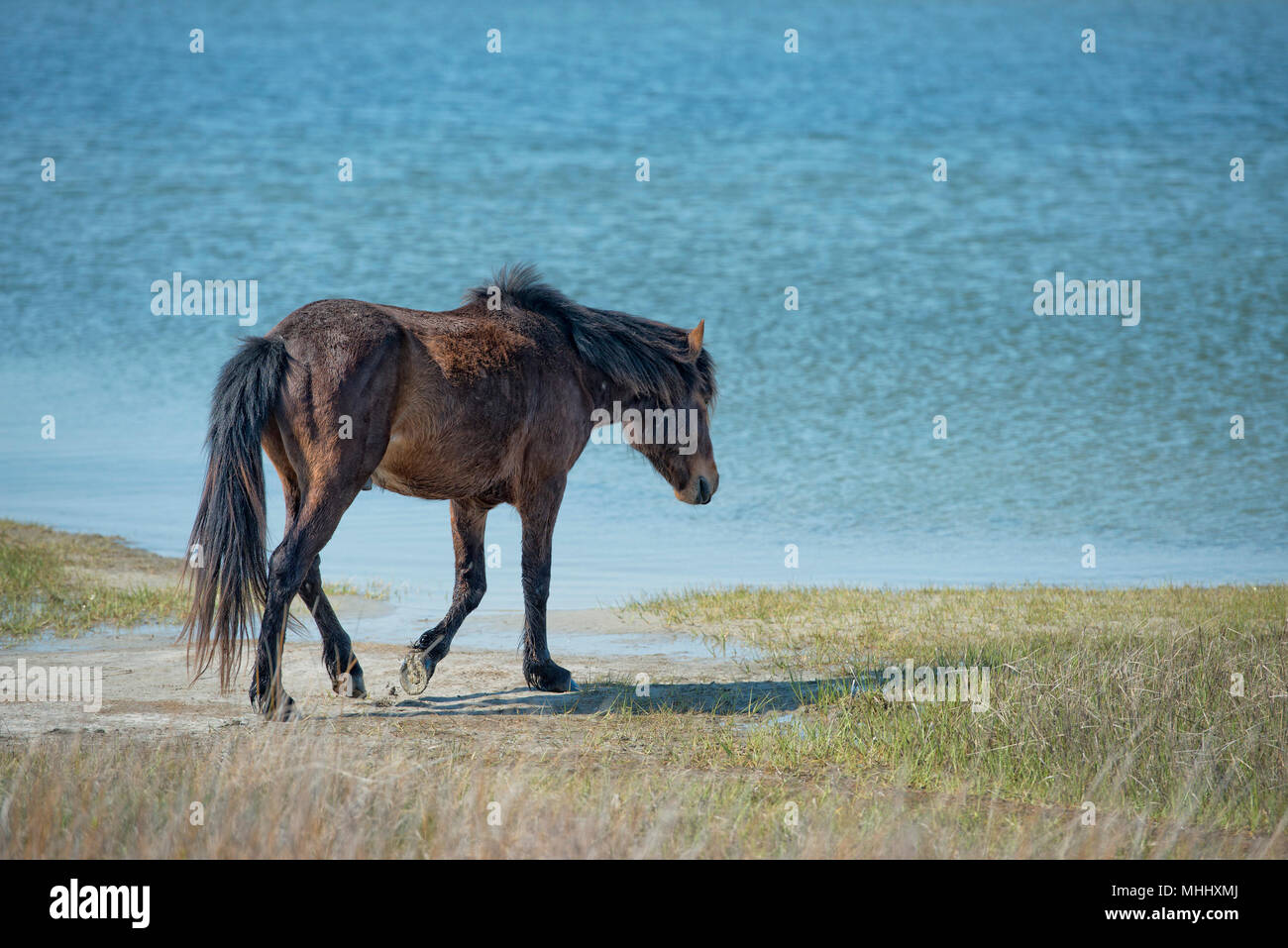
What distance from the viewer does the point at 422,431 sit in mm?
6598

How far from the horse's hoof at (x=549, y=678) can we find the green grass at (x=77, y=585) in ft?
10.4

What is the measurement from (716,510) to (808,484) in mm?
1546

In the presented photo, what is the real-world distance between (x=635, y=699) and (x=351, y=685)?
1481 mm

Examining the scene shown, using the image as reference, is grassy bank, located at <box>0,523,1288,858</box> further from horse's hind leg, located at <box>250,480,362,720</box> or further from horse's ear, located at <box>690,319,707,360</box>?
horse's ear, located at <box>690,319,707,360</box>

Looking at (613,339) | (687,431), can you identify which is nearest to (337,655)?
(613,339)

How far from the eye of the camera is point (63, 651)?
793 cm

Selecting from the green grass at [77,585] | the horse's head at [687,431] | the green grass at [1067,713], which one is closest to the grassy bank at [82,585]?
the green grass at [77,585]

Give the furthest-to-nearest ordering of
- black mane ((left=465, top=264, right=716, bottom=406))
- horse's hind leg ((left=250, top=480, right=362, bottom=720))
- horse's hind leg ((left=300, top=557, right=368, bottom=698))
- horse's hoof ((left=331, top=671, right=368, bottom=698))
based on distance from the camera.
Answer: black mane ((left=465, top=264, right=716, bottom=406)) < horse's hoof ((left=331, top=671, right=368, bottom=698)) < horse's hind leg ((left=300, top=557, right=368, bottom=698)) < horse's hind leg ((left=250, top=480, right=362, bottom=720))

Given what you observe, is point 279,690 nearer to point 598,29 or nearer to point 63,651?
point 63,651

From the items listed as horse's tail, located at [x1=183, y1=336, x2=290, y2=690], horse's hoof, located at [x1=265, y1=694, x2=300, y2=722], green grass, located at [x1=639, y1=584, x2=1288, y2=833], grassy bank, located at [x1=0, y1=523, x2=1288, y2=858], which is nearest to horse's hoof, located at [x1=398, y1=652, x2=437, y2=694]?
grassy bank, located at [x1=0, y1=523, x2=1288, y2=858]

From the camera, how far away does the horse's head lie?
25.7ft

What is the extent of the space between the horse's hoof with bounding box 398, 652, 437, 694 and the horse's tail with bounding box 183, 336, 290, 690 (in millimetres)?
992

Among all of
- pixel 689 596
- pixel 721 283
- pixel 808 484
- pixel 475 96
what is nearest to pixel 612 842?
pixel 689 596

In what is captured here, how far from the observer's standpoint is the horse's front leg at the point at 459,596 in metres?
6.91
